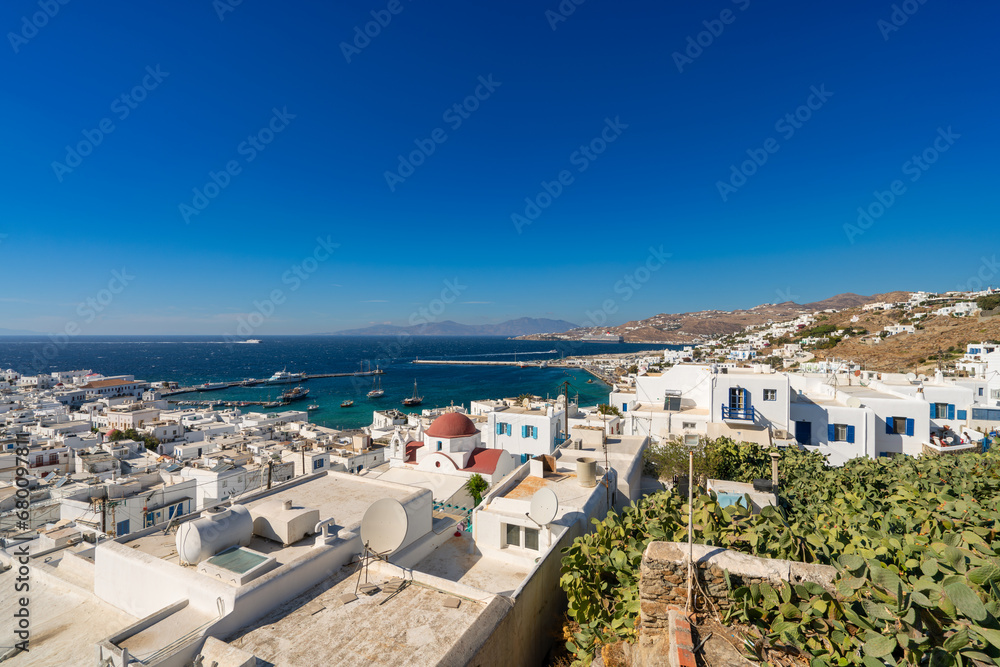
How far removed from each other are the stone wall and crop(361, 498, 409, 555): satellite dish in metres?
4.50

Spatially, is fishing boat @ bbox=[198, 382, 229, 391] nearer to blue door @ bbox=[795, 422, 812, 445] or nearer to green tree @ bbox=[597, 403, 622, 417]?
green tree @ bbox=[597, 403, 622, 417]

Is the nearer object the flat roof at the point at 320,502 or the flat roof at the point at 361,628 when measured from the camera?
the flat roof at the point at 361,628

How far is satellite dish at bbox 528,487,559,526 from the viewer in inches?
369

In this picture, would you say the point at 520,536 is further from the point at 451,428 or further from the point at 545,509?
the point at 451,428

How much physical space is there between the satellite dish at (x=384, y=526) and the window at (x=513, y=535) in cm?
301

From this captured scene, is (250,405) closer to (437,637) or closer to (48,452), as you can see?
(48,452)

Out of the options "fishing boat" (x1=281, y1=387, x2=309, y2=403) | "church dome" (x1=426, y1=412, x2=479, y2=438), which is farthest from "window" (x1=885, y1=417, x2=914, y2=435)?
"fishing boat" (x1=281, y1=387, x2=309, y2=403)

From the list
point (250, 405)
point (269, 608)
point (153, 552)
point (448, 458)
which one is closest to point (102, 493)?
point (448, 458)

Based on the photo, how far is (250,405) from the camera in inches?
3233

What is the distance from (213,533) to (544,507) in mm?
5996

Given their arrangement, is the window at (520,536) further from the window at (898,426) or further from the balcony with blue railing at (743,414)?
the window at (898,426)

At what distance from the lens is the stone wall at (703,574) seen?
4.34 meters

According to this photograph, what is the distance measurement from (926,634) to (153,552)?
1027 centimetres

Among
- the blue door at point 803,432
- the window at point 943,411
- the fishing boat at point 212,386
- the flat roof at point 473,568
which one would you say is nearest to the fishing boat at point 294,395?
the fishing boat at point 212,386
